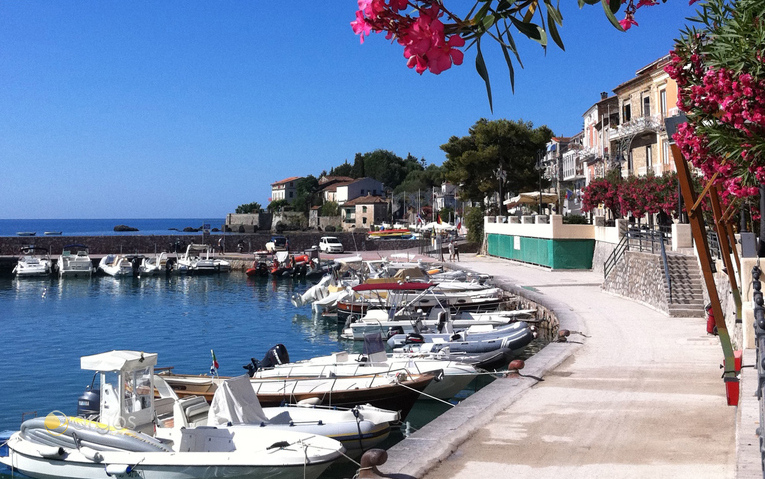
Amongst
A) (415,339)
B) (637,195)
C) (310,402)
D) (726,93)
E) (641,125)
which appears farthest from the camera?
(641,125)

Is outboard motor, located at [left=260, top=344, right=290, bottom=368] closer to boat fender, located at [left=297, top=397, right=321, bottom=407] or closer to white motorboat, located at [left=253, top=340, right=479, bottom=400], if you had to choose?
white motorboat, located at [left=253, top=340, right=479, bottom=400]

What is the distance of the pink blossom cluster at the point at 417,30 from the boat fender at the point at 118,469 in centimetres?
1121

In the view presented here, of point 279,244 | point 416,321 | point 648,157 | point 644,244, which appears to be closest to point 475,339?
point 416,321

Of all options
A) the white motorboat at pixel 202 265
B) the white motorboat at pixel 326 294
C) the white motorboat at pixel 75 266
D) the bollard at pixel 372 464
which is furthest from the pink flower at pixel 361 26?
the white motorboat at pixel 75 266

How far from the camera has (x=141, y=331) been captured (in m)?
35.9

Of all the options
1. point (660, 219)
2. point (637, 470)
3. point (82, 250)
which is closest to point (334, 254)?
point (82, 250)

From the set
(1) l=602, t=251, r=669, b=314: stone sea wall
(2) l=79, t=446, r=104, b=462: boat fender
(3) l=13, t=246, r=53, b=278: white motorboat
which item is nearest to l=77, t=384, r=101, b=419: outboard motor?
(2) l=79, t=446, r=104, b=462: boat fender

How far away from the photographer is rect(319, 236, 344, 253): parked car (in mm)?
78500

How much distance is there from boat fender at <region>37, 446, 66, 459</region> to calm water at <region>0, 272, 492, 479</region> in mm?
2316

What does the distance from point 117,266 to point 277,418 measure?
57.5 metres

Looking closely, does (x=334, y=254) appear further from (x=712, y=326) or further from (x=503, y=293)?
(x=712, y=326)

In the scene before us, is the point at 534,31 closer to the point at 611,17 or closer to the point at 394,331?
the point at 611,17

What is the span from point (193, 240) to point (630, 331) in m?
71.1

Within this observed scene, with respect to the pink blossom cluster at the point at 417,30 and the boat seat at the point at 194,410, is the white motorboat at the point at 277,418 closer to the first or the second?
the boat seat at the point at 194,410
